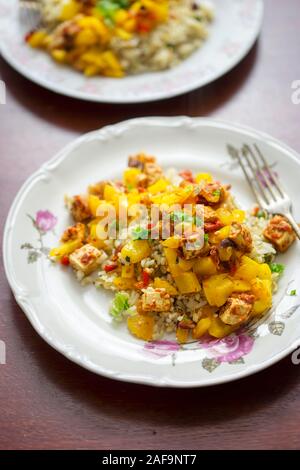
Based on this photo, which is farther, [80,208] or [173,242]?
[80,208]

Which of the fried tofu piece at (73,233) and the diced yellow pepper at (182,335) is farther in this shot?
the fried tofu piece at (73,233)

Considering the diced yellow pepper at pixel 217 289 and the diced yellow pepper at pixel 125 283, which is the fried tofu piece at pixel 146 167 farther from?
the diced yellow pepper at pixel 217 289

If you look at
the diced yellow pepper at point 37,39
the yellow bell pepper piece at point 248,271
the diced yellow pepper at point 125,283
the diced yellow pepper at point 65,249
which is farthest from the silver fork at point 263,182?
the diced yellow pepper at point 37,39

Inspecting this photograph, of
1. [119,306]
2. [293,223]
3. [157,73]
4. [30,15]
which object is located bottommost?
[119,306]

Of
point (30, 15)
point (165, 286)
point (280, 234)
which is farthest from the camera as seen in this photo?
point (30, 15)

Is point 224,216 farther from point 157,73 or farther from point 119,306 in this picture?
point 157,73

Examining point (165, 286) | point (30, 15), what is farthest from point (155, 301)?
point (30, 15)

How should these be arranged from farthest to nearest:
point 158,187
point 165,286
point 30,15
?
Answer: point 30,15 < point 158,187 < point 165,286
